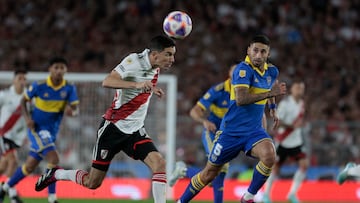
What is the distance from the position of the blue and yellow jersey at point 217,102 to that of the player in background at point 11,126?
11.9 ft

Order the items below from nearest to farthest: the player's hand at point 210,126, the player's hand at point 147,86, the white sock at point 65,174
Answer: the player's hand at point 147,86
the white sock at point 65,174
the player's hand at point 210,126

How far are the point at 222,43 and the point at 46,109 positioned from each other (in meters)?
11.0

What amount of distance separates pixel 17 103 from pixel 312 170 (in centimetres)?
774

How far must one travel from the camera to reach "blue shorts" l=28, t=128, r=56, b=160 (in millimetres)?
12406

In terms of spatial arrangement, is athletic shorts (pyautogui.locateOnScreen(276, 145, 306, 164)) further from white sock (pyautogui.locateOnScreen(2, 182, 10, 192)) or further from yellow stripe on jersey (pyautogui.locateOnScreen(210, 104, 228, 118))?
white sock (pyautogui.locateOnScreen(2, 182, 10, 192))

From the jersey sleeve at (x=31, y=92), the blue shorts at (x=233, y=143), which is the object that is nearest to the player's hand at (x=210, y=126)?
the blue shorts at (x=233, y=143)

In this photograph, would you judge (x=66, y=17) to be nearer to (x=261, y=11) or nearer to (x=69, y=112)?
(x=261, y=11)

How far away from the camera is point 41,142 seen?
12.4m

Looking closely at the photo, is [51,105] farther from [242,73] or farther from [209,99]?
[242,73]

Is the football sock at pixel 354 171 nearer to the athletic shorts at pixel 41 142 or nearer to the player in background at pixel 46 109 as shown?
the player in background at pixel 46 109

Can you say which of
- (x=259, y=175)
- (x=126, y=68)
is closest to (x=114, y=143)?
(x=126, y=68)

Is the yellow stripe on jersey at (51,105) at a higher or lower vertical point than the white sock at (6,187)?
higher

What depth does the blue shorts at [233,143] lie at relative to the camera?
9969 mm

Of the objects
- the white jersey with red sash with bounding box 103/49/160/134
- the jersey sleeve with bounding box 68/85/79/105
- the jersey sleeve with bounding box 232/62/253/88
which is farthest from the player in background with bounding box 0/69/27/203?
the jersey sleeve with bounding box 232/62/253/88
